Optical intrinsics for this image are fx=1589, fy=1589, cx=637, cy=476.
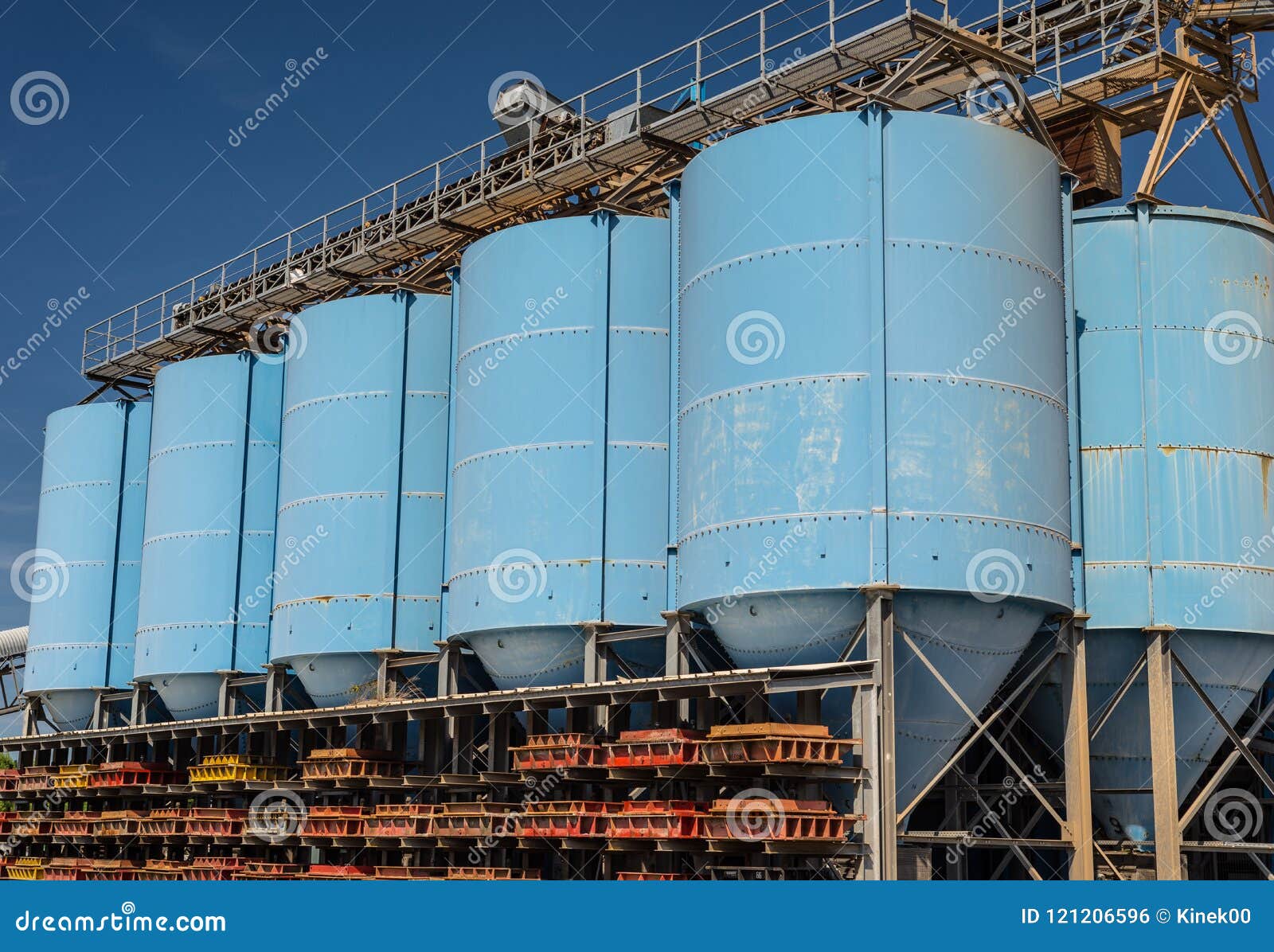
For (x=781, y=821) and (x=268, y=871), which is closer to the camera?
(x=781, y=821)

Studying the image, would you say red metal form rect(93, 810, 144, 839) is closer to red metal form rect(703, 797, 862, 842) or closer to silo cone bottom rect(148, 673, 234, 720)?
silo cone bottom rect(148, 673, 234, 720)

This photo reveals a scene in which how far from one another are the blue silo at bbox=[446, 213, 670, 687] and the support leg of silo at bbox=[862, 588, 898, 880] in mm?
6718

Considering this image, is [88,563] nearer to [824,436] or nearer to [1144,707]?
[824,436]

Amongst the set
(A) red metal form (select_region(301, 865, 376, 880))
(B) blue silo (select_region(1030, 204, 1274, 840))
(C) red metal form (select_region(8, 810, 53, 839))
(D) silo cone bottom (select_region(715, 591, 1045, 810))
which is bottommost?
(A) red metal form (select_region(301, 865, 376, 880))

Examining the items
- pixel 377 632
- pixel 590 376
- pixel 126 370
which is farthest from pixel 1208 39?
pixel 126 370

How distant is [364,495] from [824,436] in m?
14.2

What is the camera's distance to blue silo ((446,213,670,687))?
30594 millimetres

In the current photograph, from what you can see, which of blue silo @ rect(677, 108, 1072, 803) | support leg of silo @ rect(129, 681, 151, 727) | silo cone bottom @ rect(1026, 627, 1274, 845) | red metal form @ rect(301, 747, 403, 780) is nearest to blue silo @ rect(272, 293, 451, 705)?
red metal form @ rect(301, 747, 403, 780)

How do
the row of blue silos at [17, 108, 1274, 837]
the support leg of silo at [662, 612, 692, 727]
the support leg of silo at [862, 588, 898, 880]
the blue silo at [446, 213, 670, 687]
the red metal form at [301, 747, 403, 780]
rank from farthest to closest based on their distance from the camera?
the red metal form at [301, 747, 403, 780], the blue silo at [446, 213, 670, 687], the support leg of silo at [662, 612, 692, 727], the row of blue silos at [17, 108, 1274, 837], the support leg of silo at [862, 588, 898, 880]

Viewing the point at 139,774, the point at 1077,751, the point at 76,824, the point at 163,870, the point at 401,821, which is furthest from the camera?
the point at 76,824

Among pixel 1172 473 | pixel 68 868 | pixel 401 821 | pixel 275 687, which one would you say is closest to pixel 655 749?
pixel 401 821

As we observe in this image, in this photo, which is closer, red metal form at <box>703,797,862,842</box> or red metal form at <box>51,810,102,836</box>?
red metal form at <box>703,797,862,842</box>

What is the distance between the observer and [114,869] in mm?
39719

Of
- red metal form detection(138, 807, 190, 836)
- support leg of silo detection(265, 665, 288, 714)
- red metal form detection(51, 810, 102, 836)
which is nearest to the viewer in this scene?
support leg of silo detection(265, 665, 288, 714)
